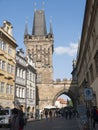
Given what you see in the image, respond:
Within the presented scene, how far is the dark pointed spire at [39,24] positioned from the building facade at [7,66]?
1304 inches

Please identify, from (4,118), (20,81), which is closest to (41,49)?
(20,81)

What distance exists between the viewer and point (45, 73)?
203 ft

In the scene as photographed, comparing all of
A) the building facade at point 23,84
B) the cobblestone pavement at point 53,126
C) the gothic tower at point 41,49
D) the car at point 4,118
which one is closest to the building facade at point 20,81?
the building facade at point 23,84

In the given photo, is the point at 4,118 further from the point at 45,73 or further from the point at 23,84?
the point at 45,73

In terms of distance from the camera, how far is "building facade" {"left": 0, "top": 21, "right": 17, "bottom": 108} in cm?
3169

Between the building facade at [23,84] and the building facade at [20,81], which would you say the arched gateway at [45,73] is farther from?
the building facade at [20,81]

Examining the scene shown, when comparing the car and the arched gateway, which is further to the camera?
the arched gateway

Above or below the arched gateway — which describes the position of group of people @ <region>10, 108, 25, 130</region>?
below

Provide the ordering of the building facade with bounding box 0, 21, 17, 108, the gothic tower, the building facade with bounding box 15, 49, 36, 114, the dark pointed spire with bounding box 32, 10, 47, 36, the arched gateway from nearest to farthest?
the building facade with bounding box 0, 21, 17, 108
the building facade with bounding box 15, 49, 36, 114
the arched gateway
the gothic tower
the dark pointed spire with bounding box 32, 10, 47, 36

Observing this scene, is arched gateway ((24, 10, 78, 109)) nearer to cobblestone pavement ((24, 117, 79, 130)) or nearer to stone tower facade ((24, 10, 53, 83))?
stone tower facade ((24, 10, 53, 83))

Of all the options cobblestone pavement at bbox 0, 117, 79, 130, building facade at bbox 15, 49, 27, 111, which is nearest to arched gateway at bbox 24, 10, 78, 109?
building facade at bbox 15, 49, 27, 111

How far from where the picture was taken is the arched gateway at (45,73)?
61.0 m

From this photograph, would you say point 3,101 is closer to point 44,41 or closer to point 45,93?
point 45,93

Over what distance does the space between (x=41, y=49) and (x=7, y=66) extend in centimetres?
3318
